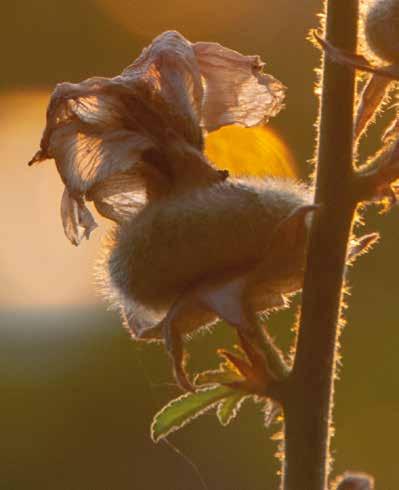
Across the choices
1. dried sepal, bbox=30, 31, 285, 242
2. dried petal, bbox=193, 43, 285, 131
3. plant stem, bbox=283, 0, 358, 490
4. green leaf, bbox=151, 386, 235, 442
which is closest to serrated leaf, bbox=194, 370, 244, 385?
green leaf, bbox=151, 386, 235, 442

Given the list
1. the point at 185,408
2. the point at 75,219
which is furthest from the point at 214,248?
the point at 75,219

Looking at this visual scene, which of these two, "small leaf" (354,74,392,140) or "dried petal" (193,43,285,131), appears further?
"dried petal" (193,43,285,131)

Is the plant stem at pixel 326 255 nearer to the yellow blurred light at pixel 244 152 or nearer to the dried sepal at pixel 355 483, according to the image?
the dried sepal at pixel 355 483

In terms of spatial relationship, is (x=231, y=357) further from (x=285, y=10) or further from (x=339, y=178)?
(x=285, y=10)

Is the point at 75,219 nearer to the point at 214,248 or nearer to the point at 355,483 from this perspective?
the point at 214,248

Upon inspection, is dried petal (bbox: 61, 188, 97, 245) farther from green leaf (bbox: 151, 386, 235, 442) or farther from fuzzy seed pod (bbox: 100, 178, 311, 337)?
green leaf (bbox: 151, 386, 235, 442)

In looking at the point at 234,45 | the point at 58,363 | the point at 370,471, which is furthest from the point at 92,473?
the point at 234,45
